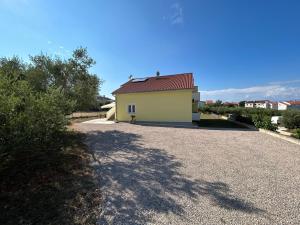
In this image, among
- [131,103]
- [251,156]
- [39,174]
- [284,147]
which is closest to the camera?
[39,174]

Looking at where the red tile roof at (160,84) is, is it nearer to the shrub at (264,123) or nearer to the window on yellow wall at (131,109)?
the window on yellow wall at (131,109)

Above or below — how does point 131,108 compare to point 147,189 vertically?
above

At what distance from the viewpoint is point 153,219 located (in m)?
3.63

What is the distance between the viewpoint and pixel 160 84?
66.1 ft

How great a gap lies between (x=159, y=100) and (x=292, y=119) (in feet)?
41.3

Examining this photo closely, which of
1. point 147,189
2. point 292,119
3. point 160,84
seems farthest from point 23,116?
point 292,119

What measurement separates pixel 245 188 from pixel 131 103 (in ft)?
54.2

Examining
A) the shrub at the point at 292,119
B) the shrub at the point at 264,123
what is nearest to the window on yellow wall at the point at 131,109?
the shrub at the point at 264,123

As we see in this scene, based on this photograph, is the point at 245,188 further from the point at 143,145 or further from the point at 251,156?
the point at 143,145

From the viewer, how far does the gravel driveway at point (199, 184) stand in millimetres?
3746

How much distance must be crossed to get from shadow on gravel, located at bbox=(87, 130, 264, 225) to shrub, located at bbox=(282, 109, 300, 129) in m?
15.1

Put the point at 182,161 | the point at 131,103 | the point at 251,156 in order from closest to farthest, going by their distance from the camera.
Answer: the point at 182,161
the point at 251,156
the point at 131,103

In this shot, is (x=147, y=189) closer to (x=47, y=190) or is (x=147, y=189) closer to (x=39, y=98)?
(x=47, y=190)

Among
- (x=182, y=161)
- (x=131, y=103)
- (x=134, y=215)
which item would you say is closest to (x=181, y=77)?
(x=131, y=103)
